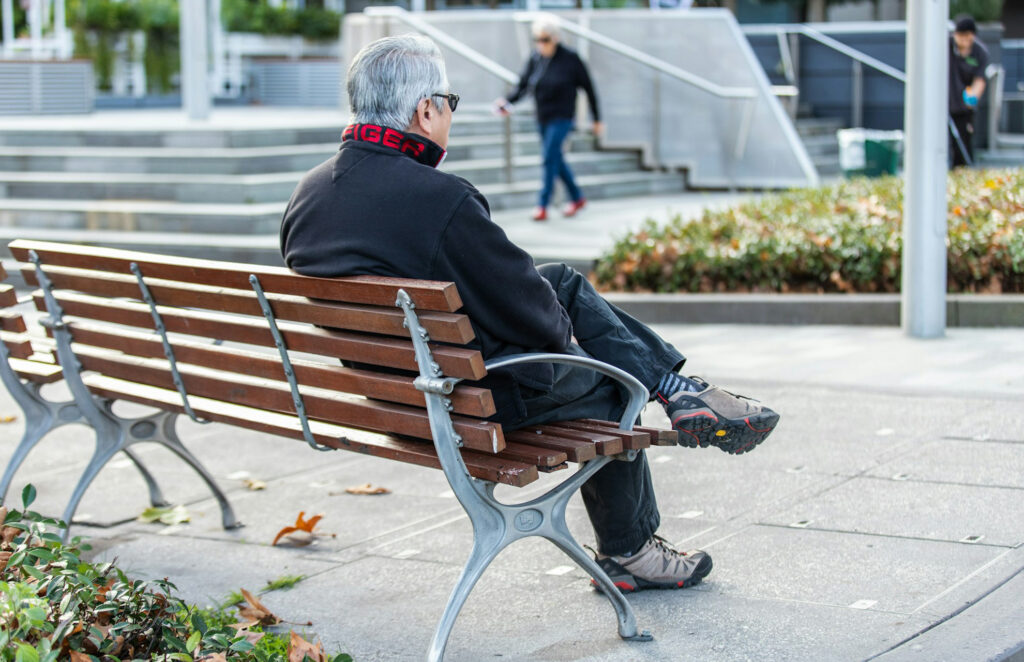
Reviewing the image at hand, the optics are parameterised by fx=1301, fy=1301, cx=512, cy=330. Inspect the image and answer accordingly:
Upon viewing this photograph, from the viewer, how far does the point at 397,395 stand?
3.34 m

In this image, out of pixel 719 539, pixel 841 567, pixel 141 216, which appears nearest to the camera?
pixel 841 567

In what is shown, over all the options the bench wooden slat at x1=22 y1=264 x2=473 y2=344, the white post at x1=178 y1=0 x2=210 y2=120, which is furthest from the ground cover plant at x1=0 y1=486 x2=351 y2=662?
the white post at x1=178 y1=0 x2=210 y2=120

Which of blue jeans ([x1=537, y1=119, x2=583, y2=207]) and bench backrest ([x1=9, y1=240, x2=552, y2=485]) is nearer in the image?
bench backrest ([x1=9, y1=240, x2=552, y2=485])

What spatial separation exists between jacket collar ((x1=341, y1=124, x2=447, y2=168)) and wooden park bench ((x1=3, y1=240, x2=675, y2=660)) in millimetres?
404

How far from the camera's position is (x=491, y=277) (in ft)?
10.8

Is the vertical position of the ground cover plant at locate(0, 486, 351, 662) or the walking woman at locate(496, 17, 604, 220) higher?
the walking woman at locate(496, 17, 604, 220)

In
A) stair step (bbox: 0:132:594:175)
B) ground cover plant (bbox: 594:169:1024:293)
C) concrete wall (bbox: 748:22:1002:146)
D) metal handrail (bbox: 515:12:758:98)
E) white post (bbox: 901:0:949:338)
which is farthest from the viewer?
concrete wall (bbox: 748:22:1002:146)

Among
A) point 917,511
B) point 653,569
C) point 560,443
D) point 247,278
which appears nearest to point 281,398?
point 247,278

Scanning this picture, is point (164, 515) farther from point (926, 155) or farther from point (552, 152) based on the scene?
point (552, 152)

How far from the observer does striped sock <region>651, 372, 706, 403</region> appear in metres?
3.71

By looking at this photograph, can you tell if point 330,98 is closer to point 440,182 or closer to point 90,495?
point 90,495

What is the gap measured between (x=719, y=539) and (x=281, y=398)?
149 centimetres

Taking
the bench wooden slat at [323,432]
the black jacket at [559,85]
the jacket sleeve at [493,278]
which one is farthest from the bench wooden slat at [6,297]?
the black jacket at [559,85]

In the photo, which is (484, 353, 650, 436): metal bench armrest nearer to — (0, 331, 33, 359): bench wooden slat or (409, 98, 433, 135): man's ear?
(409, 98, 433, 135): man's ear
